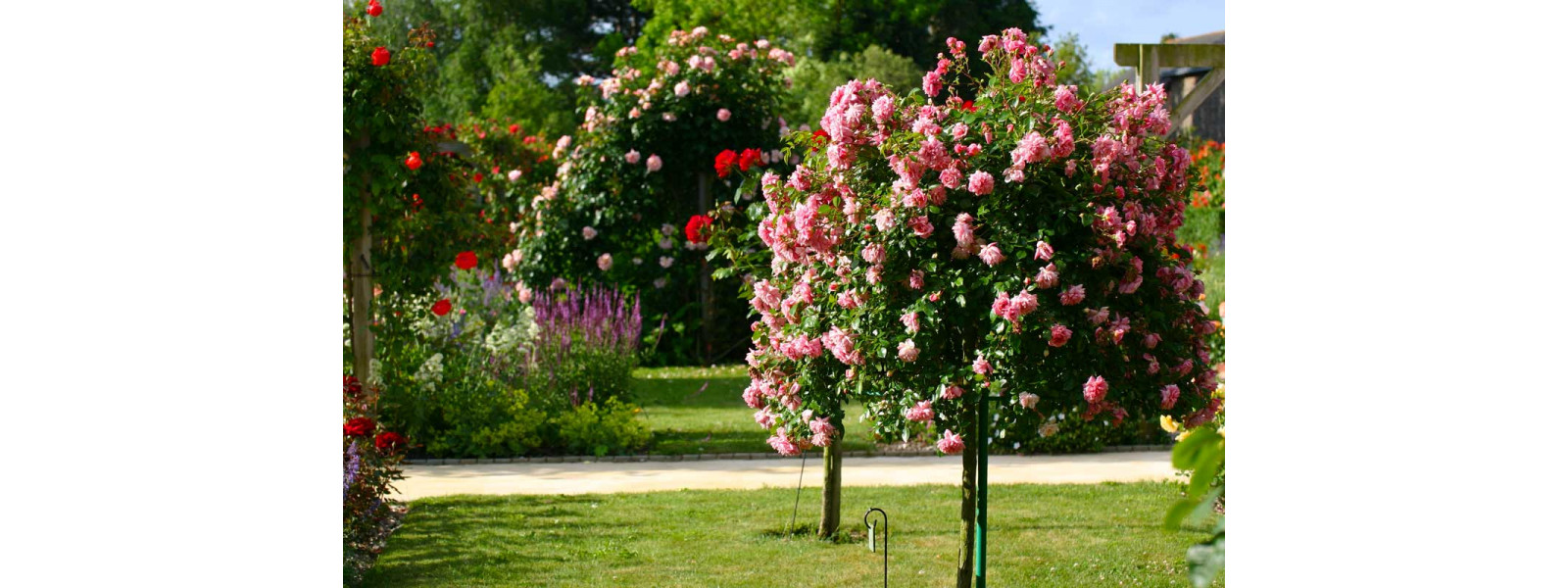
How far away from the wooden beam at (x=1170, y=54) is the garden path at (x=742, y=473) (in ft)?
4.03

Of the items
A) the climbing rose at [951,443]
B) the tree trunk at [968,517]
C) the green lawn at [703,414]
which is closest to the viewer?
the climbing rose at [951,443]

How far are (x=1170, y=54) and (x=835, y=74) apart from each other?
4425mm

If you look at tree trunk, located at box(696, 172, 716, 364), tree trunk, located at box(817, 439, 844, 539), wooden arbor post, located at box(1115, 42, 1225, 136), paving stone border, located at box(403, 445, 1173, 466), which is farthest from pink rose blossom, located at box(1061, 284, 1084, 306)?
tree trunk, located at box(696, 172, 716, 364)

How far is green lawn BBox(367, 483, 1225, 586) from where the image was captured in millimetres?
2729

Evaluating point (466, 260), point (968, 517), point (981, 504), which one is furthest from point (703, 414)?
point (981, 504)

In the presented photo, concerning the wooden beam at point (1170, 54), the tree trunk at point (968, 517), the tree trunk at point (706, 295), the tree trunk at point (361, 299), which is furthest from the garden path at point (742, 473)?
the tree trunk at point (706, 295)

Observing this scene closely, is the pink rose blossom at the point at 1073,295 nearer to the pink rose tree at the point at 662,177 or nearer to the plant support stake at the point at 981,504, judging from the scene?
the plant support stake at the point at 981,504

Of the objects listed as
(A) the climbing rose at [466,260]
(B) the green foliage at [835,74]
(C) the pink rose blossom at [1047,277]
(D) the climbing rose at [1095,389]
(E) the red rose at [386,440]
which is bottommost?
(E) the red rose at [386,440]

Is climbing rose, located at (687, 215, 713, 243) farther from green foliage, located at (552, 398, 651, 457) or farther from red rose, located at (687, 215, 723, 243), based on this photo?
green foliage, located at (552, 398, 651, 457)

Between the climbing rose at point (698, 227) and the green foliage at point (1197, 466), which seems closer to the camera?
the green foliage at point (1197, 466)

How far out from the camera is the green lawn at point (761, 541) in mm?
2729

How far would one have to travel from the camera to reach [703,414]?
514 centimetres
